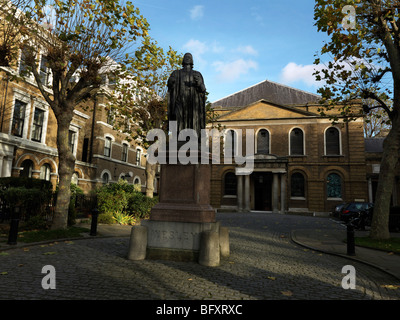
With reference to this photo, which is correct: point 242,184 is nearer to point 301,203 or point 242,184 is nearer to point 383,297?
point 301,203

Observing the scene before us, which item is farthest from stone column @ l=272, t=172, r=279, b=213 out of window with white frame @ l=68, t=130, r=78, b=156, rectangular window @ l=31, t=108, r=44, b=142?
rectangular window @ l=31, t=108, r=44, b=142

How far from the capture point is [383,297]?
403 centimetres

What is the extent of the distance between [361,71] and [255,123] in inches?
786

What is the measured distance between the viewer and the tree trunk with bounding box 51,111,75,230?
30.4 ft

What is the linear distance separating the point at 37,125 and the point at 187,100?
15.5 m

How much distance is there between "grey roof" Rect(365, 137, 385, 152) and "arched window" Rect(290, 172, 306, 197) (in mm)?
11685

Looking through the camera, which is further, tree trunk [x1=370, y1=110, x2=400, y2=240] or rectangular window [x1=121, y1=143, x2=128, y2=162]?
rectangular window [x1=121, y1=143, x2=128, y2=162]

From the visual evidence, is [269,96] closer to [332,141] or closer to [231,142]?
[231,142]

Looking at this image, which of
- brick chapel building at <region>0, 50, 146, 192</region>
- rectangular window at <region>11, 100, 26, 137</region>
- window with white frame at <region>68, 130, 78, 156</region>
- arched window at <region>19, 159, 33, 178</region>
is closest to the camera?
brick chapel building at <region>0, 50, 146, 192</region>

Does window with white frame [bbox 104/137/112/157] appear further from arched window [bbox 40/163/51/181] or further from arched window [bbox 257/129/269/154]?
arched window [bbox 257/129/269/154]

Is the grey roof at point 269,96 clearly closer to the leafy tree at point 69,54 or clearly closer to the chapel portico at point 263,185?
the chapel portico at point 263,185

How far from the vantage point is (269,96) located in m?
34.5

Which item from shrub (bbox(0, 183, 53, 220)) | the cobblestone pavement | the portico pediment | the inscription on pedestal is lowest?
the cobblestone pavement

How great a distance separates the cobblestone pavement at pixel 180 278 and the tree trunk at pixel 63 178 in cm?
263
